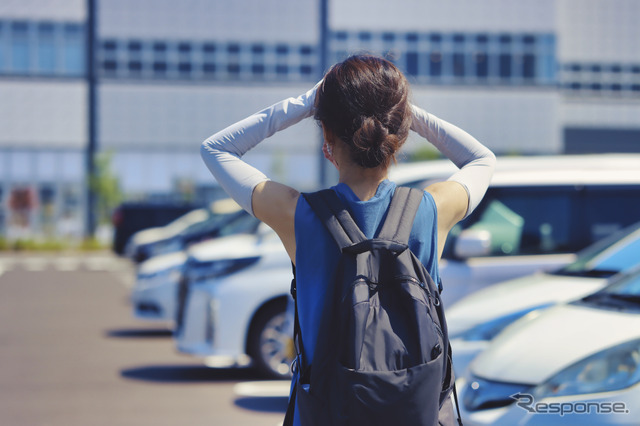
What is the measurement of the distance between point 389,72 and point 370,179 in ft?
0.87

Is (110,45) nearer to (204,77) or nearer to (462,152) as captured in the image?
(204,77)

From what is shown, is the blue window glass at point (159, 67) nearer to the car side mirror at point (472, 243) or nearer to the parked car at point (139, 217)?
the parked car at point (139, 217)

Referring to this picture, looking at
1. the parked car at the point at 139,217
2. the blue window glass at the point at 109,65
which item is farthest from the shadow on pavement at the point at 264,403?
→ the blue window glass at the point at 109,65

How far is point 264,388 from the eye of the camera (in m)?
7.64

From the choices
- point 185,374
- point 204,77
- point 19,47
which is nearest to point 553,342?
point 185,374

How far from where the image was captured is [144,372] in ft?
28.4

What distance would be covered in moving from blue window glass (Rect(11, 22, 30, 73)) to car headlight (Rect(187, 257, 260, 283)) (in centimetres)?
3828

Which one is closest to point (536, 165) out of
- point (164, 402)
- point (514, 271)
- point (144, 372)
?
point (514, 271)

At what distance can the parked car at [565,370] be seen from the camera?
12.3ft

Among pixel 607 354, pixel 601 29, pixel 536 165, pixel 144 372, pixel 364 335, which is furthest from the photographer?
pixel 601 29

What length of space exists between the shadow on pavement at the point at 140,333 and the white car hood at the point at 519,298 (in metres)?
6.42

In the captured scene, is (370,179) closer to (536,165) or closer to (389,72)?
(389,72)

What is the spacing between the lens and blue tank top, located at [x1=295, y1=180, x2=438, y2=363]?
6.70 ft

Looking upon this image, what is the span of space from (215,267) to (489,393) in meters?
4.35
